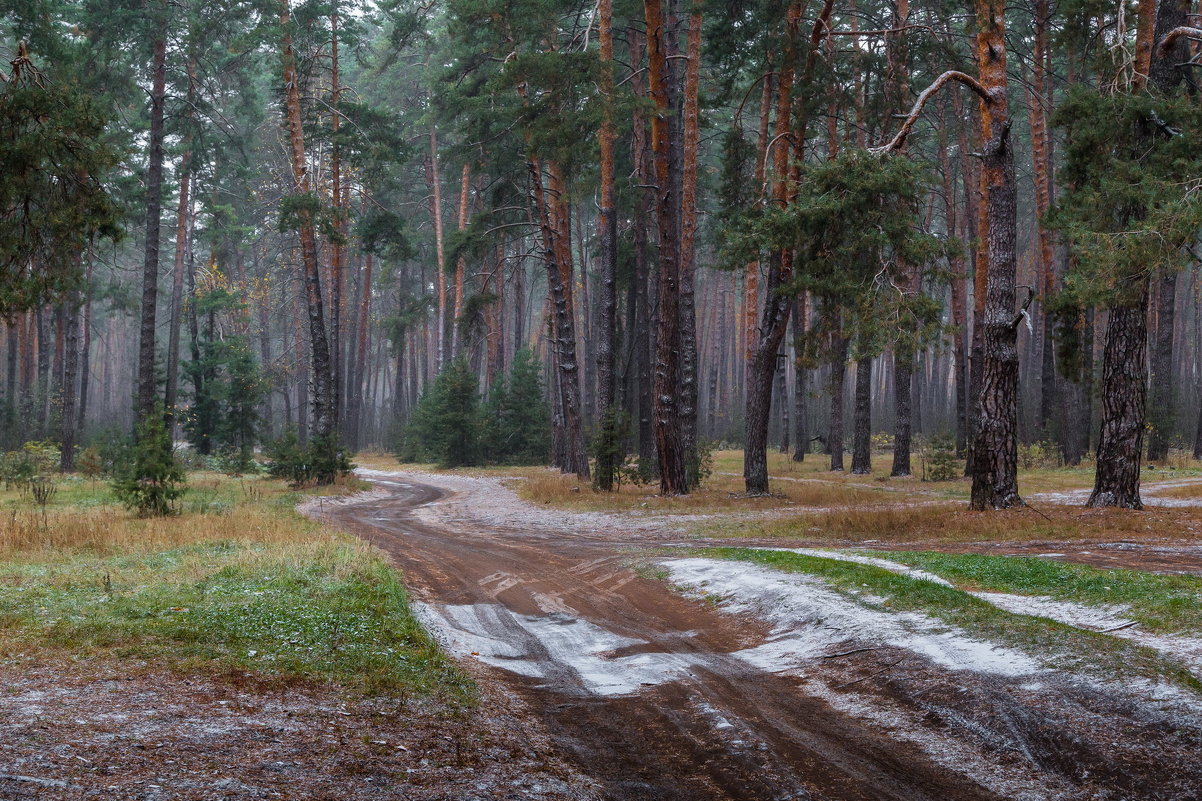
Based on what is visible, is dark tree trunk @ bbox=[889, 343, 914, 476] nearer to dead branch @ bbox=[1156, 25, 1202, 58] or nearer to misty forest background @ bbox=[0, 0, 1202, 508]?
misty forest background @ bbox=[0, 0, 1202, 508]

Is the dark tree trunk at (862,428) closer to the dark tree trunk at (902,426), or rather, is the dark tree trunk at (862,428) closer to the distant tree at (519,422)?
the dark tree trunk at (902,426)

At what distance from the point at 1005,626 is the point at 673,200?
50.1 feet

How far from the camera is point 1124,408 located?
14516 mm

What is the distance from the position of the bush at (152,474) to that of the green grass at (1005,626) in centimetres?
1161

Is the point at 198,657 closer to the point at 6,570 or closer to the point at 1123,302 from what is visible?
the point at 6,570

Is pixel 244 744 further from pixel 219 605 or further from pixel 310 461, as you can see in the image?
pixel 310 461

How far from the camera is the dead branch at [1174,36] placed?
1327cm

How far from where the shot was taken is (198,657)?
5.95 metres

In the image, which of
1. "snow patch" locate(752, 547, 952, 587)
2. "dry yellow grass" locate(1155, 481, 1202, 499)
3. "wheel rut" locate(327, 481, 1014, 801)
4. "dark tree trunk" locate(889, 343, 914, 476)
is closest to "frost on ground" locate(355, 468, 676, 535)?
"snow patch" locate(752, 547, 952, 587)

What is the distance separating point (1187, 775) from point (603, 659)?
12.8 ft

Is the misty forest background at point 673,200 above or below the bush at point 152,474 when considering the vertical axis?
above

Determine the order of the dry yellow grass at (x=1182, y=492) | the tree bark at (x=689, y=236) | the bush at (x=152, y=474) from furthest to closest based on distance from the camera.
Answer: the tree bark at (x=689, y=236) → the dry yellow grass at (x=1182, y=492) → the bush at (x=152, y=474)

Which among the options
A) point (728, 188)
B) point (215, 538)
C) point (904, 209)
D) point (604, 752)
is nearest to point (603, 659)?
point (604, 752)

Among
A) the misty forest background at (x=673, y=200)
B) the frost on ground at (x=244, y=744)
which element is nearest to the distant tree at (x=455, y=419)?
the misty forest background at (x=673, y=200)
